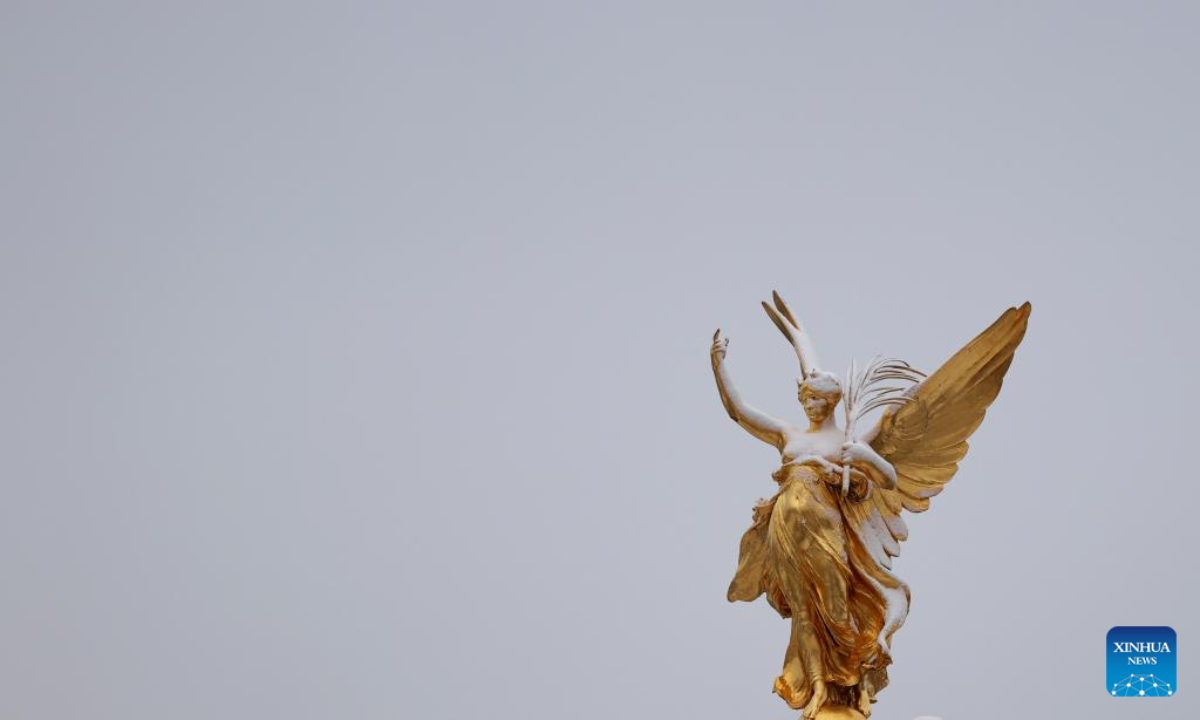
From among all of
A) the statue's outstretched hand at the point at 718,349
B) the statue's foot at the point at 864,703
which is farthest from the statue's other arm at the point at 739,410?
the statue's foot at the point at 864,703

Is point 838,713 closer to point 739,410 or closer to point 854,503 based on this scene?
point 854,503

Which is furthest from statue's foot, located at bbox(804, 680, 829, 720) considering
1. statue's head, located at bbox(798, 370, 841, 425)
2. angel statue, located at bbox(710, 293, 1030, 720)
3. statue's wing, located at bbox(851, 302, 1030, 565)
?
statue's head, located at bbox(798, 370, 841, 425)

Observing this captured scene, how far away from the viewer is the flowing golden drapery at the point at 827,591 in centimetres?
654

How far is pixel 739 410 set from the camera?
6926 millimetres

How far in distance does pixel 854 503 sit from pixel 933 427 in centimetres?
48

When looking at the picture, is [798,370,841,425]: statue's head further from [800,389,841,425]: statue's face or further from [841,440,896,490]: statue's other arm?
[841,440,896,490]: statue's other arm

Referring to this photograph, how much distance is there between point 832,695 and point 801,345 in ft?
5.22

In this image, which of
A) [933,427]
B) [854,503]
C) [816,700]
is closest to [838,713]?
[816,700]

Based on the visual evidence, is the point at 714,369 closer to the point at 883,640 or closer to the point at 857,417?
the point at 857,417

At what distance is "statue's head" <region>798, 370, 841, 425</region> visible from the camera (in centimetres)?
674

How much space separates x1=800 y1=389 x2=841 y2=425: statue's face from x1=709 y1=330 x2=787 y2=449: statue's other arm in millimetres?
142

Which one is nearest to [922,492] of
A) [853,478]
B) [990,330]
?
[853,478]

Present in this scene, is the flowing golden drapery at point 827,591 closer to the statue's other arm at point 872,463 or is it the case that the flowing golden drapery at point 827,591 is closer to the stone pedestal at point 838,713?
the stone pedestal at point 838,713

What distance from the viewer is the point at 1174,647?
7723 millimetres
